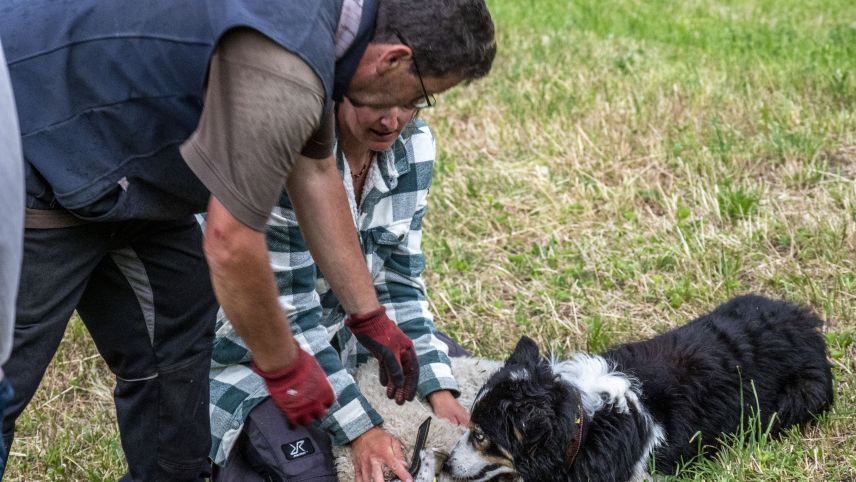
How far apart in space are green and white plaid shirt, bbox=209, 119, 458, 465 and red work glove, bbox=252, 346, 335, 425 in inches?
36.5

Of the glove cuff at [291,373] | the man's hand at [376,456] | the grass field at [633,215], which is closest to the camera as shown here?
the glove cuff at [291,373]

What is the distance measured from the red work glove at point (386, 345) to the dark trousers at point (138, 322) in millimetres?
586

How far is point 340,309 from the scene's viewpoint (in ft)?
13.1

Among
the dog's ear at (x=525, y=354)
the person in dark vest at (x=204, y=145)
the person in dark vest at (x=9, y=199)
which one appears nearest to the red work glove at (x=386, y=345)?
the person in dark vest at (x=204, y=145)

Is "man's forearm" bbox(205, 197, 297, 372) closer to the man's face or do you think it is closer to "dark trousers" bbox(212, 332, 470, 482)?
the man's face

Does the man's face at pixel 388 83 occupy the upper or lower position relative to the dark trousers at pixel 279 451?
upper

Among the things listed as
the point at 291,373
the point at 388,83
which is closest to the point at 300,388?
the point at 291,373

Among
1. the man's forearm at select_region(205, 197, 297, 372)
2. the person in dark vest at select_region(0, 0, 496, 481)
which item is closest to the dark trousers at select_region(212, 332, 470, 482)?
the person in dark vest at select_region(0, 0, 496, 481)

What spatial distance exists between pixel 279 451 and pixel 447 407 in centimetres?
73

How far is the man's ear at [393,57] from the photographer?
2420mm

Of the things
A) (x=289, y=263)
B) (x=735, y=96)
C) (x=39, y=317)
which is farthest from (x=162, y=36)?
(x=735, y=96)

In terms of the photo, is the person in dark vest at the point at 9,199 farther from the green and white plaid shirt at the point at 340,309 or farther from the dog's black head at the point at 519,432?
the dog's black head at the point at 519,432

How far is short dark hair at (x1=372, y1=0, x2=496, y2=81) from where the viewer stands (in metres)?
2.41

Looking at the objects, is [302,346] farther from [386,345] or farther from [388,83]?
[388,83]
